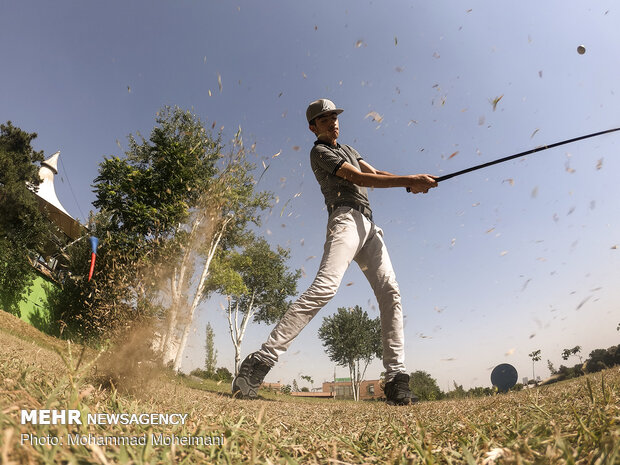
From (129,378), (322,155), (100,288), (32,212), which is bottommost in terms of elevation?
(129,378)

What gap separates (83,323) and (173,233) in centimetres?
1000

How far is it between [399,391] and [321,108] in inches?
127

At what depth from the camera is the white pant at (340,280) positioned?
346 cm

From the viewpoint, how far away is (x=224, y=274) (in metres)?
22.7

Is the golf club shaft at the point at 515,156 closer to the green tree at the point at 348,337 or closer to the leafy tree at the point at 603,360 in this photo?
the leafy tree at the point at 603,360

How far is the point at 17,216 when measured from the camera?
24.0 m

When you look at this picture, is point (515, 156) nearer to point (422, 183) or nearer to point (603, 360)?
point (422, 183)

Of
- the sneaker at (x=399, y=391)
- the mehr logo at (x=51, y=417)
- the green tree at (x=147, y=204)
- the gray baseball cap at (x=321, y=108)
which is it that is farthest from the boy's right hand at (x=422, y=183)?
the green tree at (x=147, y=204)

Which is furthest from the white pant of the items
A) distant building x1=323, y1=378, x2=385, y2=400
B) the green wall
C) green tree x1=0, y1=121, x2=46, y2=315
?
distant building x1=323, y1=378, x2=385, y2=400

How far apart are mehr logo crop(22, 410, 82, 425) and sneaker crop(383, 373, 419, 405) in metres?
2.86

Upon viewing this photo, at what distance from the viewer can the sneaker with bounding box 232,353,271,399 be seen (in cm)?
331

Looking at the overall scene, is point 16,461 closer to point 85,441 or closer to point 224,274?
point 85,441

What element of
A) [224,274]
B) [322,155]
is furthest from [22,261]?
[322,155]

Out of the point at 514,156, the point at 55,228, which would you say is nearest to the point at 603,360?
the point at 514,156
